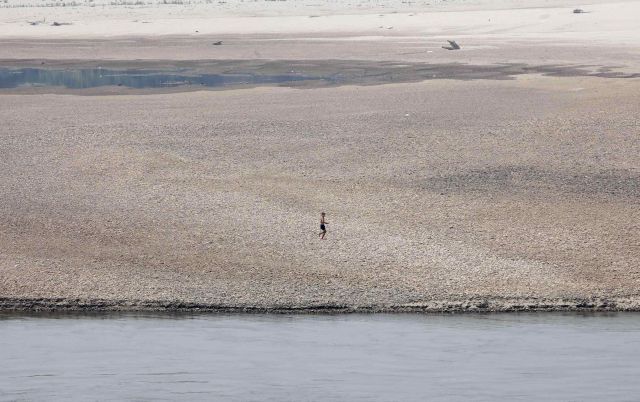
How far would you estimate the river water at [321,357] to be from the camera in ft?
56.5

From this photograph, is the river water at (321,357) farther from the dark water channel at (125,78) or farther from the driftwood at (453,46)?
the driftwood at (453,46)

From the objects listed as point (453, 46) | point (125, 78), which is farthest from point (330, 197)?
point (453, 46)

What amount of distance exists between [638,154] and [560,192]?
16.0ft

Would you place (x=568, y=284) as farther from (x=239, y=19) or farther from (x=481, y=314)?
(x=239, y=19)

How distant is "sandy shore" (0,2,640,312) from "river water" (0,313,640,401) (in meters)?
0.52

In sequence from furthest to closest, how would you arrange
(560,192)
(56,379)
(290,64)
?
(290,64)
(560,192)
(56,379)

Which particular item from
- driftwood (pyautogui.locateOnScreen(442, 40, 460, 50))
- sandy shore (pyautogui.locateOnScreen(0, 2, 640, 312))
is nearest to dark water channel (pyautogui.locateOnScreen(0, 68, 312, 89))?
sandy shore (pyautogui.locateOnScreen(0, 2, 640, 312))

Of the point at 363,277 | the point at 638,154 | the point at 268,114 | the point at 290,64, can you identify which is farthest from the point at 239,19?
the point at 363,277

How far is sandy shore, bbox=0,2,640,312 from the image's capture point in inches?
810

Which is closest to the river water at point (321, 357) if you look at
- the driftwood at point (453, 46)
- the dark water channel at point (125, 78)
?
the dark water channel at point (125, 78)

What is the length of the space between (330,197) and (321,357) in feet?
27.6

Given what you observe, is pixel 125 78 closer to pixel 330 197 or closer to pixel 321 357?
pixel 330 197

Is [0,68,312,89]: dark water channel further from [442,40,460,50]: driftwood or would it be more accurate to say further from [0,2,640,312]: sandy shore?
[442,40,460,50]: driftwood

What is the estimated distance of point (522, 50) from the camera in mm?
56906
